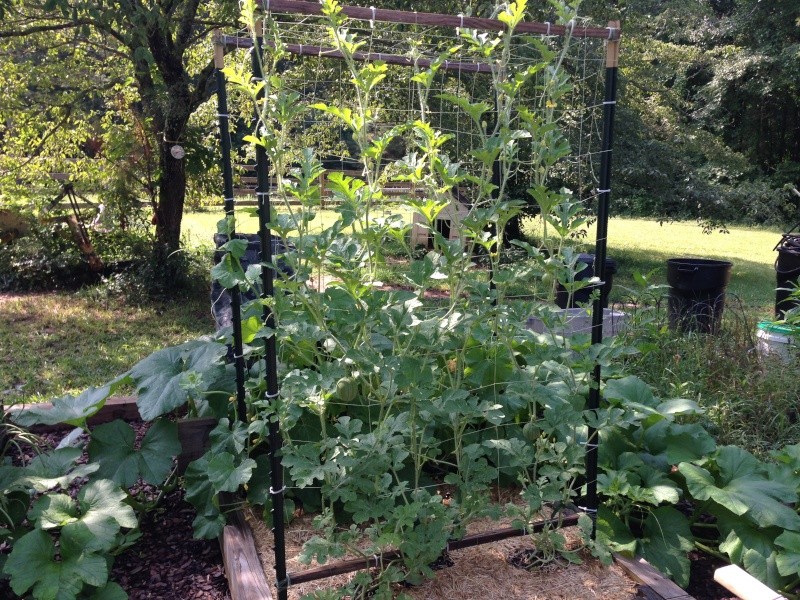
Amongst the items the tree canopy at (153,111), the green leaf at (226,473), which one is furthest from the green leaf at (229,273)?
the tree canopy at (153,111)

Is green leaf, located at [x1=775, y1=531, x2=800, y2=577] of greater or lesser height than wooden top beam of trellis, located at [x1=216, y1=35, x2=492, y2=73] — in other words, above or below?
below

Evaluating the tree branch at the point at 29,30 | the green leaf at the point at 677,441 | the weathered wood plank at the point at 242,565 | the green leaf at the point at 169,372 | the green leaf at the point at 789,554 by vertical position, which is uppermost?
the tree branch at the point at 29,30

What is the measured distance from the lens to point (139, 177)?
7.21 meters

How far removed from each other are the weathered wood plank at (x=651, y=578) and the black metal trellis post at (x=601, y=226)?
0.15 meters

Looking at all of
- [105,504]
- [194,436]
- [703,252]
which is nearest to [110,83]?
[194,436]

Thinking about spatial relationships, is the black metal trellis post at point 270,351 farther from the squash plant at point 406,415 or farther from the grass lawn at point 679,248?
the grass lawn at point 679,248

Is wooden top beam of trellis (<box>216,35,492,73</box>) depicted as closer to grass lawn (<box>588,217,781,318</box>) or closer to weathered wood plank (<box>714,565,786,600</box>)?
weathered wood plank (<box>714,565,786,600</box>)

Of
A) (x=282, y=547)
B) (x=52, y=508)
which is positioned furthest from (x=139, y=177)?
(x=282, y=547)

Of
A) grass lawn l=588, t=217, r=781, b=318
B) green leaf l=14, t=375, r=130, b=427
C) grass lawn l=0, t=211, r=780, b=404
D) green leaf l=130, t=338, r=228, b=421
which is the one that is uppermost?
green leaf l=130, t=338, r=228, b=421

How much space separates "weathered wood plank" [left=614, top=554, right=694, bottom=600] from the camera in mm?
2237

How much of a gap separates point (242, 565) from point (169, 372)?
2.93 feet

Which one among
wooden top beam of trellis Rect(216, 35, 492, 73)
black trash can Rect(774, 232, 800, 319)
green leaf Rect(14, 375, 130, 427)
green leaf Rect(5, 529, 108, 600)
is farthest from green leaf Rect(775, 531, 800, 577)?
black trash can Rect(774, 232, 800, 319)

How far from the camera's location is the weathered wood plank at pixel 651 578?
224 centimetres

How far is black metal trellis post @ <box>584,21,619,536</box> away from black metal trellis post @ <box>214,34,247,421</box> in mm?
1279
